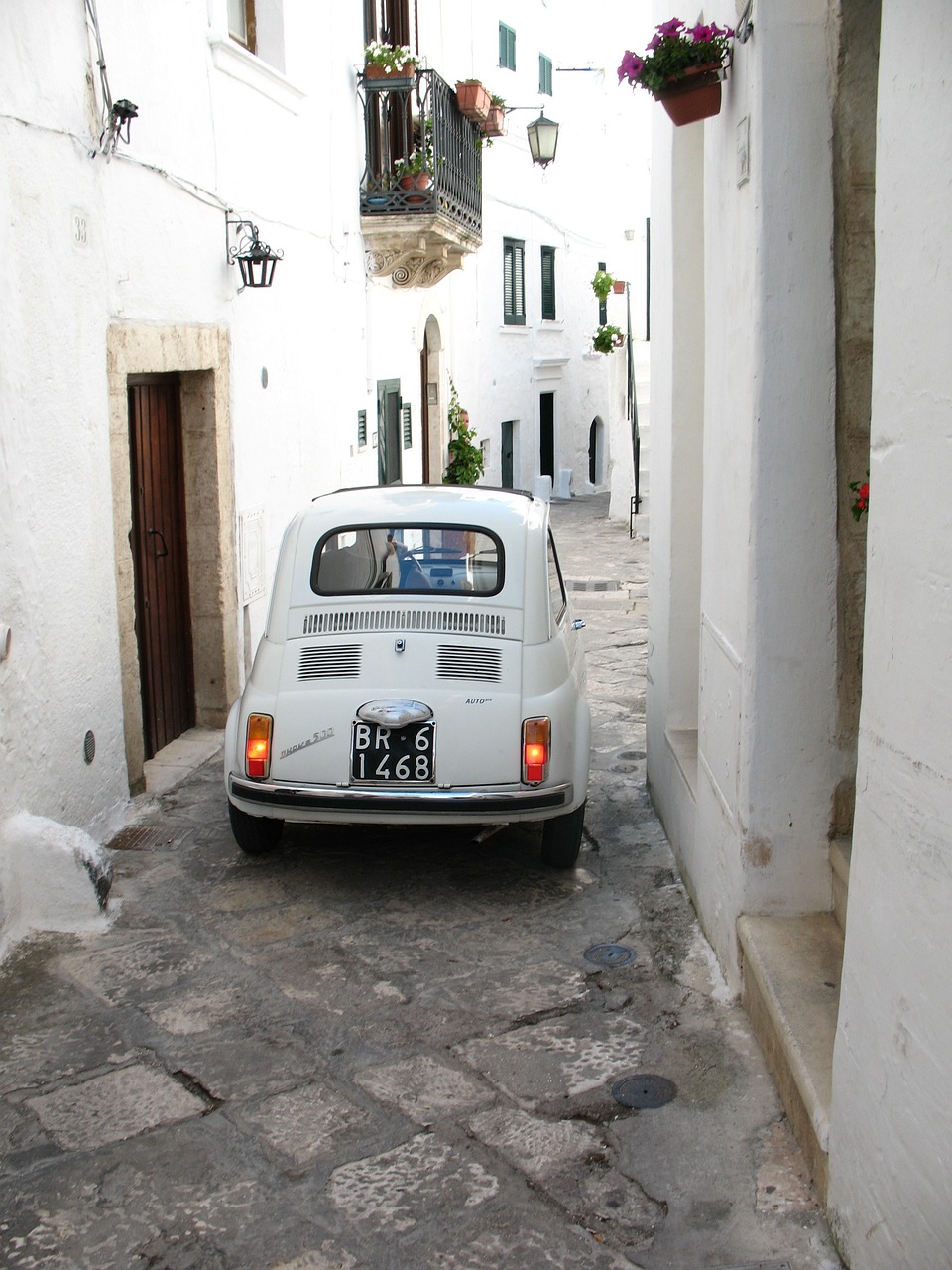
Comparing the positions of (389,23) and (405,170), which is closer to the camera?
(405,170)

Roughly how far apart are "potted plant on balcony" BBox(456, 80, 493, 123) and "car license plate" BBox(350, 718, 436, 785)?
10.6 metres

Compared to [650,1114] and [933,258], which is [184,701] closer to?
[650,1114]

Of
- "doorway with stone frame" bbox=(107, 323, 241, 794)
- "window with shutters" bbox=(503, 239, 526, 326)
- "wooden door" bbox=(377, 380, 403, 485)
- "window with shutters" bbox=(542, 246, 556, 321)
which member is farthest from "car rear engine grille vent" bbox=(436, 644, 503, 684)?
"window with shutters" bbox=(542, 246, 556, 321)

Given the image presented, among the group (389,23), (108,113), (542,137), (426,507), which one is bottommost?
(426,507)

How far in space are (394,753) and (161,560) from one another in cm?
324

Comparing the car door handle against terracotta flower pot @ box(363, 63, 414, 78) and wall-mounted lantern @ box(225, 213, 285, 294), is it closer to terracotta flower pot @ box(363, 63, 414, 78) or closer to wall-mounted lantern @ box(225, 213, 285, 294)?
wall-mounted lantern @ box(225, 213, 285, 294)

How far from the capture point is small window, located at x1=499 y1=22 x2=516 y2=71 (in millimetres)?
23594

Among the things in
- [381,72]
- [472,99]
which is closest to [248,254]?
[381,72]

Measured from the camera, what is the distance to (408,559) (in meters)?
6.25

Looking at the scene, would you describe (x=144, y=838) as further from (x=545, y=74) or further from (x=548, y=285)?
(x=545, y=74)

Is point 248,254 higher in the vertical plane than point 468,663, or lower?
higher

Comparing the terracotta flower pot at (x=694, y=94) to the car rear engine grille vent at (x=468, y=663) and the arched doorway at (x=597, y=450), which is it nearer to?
the car rear engine grille vent at (x=468, y=663)

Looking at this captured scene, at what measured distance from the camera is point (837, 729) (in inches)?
175

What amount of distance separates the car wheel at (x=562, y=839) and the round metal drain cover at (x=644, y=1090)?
1810 millimetres
